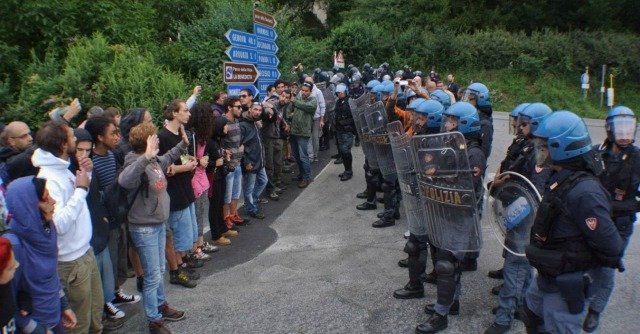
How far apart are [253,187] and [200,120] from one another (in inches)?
89.4

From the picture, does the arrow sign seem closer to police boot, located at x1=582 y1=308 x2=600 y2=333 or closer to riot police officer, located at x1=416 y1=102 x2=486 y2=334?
riot police officer, located at x1=416 y1=102 x2=486 y2=334

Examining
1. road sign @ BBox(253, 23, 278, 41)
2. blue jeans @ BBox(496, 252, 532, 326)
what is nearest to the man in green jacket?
road sign @ BBox(253, 23, 278, 41)

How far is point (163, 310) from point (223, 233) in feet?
7.50

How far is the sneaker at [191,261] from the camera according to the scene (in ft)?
19.8

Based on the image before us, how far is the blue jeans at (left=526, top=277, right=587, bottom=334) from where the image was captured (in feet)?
10.9

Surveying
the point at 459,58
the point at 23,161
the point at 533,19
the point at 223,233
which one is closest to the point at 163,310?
the point at 23,161

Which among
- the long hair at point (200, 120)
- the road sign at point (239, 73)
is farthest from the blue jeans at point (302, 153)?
the long hair at point (200, 120)

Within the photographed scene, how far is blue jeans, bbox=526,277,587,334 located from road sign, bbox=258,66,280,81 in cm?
762

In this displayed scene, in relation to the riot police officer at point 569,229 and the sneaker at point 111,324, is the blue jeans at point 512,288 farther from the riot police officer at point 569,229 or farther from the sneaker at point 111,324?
the sneaker at point 111,324

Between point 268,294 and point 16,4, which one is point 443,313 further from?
point 16,4

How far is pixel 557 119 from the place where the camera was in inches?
133

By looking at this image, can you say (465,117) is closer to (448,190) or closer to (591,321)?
(448,190)

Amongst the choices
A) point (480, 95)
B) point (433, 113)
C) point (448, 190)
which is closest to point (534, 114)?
point (433, 113)

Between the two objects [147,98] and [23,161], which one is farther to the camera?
[147,98]
